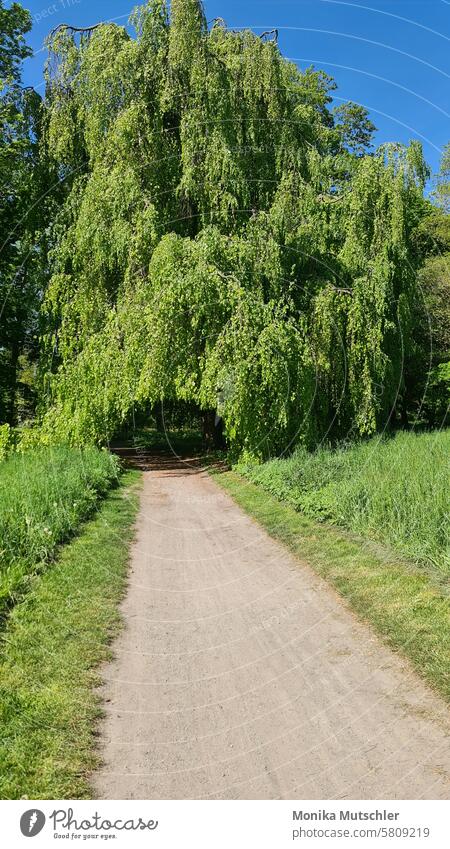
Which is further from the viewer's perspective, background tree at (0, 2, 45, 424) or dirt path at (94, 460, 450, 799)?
background tree at (0, 2, 45, 424)

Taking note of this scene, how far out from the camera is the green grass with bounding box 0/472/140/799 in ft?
9.31

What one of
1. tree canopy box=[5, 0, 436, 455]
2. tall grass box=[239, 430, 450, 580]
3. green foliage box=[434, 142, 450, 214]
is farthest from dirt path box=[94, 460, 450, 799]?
green foliage box=[434, 142, 450, 214]

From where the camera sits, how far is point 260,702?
12.0 ft

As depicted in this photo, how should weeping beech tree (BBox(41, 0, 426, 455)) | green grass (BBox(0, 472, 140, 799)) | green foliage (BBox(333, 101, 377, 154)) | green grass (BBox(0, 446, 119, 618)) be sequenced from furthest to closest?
green foliage (BBox(333, 101, 377, 154)) < weeping beech tree (BBox(41, 0, 426, 455)) < green grass (BBox(0, 446, 119, 618)) < green grass (BBox(0, 472, 140, 799))

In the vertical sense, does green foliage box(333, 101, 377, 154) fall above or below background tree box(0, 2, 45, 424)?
above

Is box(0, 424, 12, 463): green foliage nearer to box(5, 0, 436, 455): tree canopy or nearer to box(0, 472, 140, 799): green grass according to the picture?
box(5, 0, 436, 455): tree canopy

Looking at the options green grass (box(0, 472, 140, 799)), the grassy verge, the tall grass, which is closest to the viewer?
green grass (box(0, 472, 140, 799))

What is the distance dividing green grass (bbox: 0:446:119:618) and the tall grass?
10.1ft

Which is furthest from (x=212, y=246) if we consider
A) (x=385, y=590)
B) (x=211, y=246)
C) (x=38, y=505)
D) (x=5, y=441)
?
(x=385, y=590)

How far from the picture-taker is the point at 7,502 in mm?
6867

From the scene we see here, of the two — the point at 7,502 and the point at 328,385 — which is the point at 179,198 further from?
the point at 7,502

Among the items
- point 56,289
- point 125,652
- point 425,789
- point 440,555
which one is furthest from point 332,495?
point 56,289

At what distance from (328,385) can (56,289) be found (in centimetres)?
697

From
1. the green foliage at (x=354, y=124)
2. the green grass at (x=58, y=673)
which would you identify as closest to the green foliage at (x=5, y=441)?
the green grass at (x=58, y=673)
